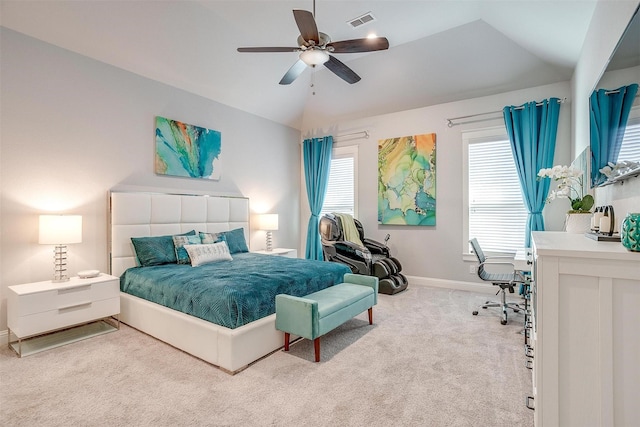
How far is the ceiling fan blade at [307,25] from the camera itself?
7.64ft

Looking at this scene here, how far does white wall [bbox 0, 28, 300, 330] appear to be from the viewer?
296 centimetres

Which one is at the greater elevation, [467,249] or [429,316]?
[467,249]

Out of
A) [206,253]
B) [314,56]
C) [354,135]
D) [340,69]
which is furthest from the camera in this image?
[354,135]

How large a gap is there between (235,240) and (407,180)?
9.87ft

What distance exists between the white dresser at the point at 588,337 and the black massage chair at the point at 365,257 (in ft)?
10.7

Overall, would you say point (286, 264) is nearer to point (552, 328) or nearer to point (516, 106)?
point (552, 328)

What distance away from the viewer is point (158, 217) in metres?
3.98

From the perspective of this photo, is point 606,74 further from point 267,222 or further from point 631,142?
point 267,222

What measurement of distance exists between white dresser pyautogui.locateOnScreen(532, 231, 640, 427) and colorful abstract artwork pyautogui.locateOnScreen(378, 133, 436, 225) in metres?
3.81

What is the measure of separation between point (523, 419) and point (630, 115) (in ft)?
5.98

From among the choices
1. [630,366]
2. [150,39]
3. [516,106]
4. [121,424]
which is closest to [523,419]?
[630,366]

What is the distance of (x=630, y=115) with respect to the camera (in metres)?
1.63

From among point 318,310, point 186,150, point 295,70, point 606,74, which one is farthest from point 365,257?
point 606,74

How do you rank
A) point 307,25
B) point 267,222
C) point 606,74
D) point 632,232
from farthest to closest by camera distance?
1. point 267,222
2. point 307,25
3. point 606,74
4. point 632,232
